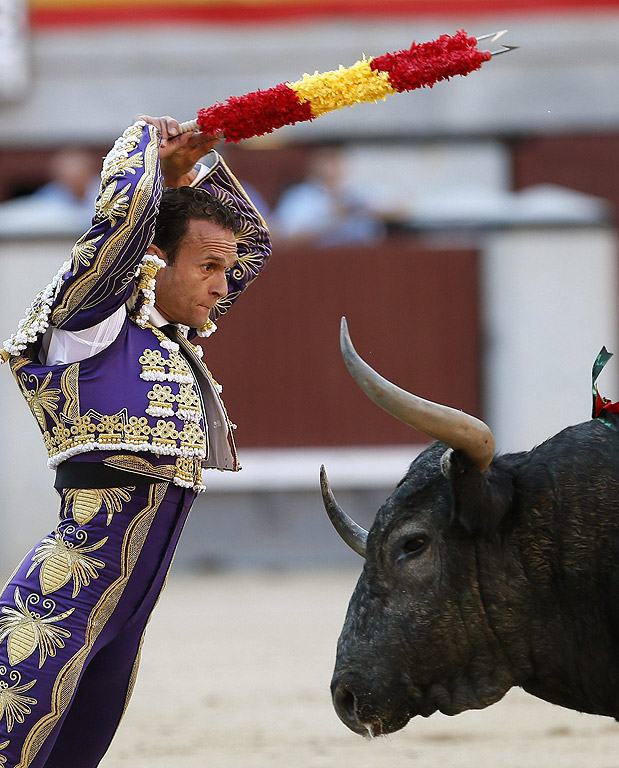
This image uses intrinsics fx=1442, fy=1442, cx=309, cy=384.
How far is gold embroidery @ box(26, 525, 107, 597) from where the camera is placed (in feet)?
8.86

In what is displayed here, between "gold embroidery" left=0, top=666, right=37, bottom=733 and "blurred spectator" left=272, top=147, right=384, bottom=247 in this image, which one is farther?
"blurred spectator" left=272, top=147, right=384, bottom=247

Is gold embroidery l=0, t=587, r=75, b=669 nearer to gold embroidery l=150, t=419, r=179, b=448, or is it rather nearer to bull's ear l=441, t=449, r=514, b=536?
gold embroidery l=150, t=419, r=179, b=448

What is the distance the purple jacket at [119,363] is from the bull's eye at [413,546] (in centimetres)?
43

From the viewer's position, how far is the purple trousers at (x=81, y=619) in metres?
2.65

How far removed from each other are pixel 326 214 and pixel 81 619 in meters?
6.75

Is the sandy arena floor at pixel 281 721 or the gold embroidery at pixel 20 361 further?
the sandy arena floor at pixel 281 721

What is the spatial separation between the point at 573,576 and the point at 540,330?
623 centimetres

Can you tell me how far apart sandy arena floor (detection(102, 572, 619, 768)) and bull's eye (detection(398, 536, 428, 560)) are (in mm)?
933

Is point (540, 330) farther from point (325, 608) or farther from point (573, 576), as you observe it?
point (573, 576)

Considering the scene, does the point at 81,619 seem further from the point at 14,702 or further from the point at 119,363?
the point at 119,363

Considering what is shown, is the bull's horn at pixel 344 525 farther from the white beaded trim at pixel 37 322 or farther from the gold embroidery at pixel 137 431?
the white beaded trim at pixel 37 322

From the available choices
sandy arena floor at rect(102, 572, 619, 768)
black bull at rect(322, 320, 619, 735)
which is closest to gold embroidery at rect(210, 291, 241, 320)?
black bull at rect(322, 320, 619, 735)

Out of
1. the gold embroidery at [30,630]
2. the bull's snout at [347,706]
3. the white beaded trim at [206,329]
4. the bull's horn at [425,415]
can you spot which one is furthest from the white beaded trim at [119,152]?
the bull's snout at [347,706]

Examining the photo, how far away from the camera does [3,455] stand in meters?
8.80
